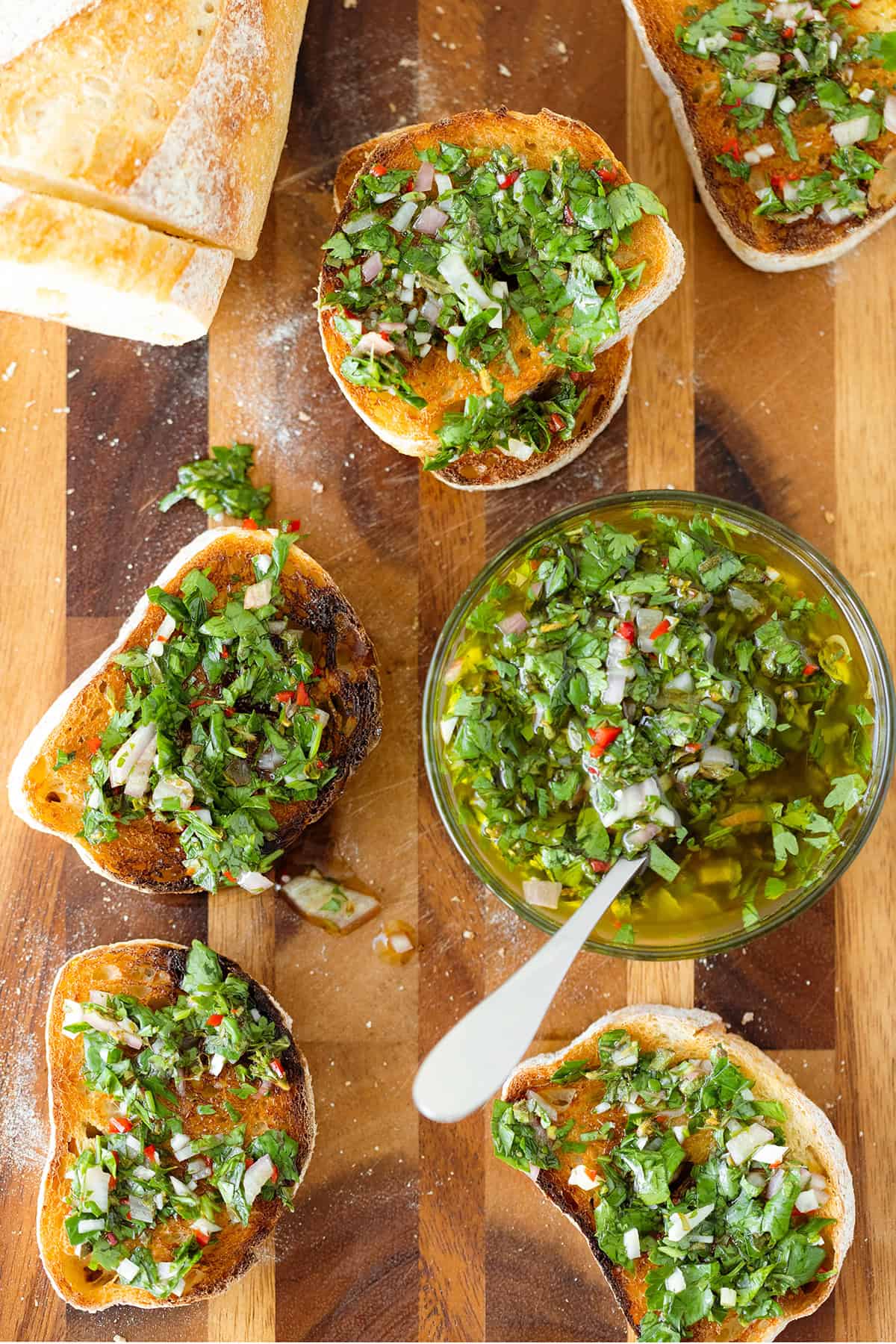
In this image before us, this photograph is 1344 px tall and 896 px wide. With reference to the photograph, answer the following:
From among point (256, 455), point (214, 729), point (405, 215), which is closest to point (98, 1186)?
point (214, 729)

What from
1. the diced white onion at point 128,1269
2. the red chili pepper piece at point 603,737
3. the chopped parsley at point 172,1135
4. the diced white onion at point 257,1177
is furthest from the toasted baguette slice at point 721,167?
the diced white onion at point 128,1269

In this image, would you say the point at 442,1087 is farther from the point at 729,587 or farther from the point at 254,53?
the point at 254,53

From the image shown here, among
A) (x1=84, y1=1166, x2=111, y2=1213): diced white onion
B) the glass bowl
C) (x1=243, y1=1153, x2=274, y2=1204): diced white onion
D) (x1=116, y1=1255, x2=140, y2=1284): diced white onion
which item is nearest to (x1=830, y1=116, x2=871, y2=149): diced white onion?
the glass bowl

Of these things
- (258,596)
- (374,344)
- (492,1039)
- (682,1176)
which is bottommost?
(682,1176)

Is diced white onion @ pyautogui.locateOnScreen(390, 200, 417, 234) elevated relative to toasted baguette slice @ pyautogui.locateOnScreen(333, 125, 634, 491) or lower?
elevated

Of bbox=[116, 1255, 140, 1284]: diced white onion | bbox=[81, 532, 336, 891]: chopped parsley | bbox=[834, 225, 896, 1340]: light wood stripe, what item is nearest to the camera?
bbox=[81, 532, 336, 891]: chopped parsley

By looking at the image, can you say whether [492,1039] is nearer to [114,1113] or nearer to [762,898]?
[762,898]

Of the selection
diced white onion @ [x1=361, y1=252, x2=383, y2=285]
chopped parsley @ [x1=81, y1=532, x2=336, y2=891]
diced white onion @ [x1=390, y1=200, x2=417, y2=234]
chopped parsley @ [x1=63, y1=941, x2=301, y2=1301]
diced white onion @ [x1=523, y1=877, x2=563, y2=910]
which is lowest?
chopped parsley @ [x1=63, y1=941, x2=301, y2=1301]

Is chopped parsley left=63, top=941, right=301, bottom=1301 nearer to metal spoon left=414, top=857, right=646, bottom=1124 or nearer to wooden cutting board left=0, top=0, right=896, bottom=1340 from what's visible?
wooden cutting board left=0, top=0, right=896, bottom=1340
